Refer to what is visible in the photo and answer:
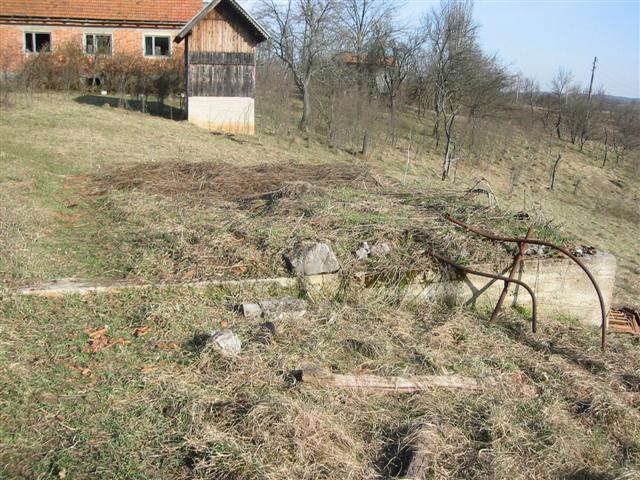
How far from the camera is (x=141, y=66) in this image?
23.1 meters

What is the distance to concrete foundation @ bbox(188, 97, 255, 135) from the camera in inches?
763

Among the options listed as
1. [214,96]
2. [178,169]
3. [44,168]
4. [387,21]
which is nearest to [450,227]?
[178,169]

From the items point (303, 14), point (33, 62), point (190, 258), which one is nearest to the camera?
point (190, 258)

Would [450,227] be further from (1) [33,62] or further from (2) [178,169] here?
(1) [33,62]

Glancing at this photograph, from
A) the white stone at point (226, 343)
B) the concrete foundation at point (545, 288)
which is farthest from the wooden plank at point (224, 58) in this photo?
the white stone at point (226, 343)

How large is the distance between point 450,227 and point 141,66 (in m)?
19.7

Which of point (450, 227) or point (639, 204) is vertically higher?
point (450, 227)

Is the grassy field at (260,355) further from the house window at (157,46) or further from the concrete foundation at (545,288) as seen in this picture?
the house window at (157,46)

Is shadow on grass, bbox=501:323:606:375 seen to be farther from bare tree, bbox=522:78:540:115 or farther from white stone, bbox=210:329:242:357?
bare tree, bbox=522:78:540:115

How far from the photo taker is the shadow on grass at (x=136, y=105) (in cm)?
2051

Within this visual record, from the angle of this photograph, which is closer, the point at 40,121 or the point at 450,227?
the point at 450,227

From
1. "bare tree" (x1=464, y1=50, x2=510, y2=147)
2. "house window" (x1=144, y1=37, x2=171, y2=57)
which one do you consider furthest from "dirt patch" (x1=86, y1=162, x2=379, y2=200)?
"house window" (x1=144, y1=37, x2=171, y2=57)

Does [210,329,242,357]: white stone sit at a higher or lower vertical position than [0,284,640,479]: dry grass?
higher

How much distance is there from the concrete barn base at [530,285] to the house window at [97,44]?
73.7ft
